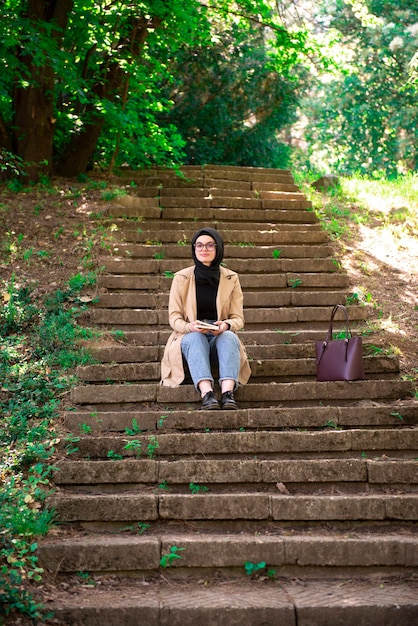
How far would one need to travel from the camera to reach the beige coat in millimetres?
5473

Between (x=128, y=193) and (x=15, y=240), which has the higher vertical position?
(x=128, y=193)

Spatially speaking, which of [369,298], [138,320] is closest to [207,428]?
[138,320]

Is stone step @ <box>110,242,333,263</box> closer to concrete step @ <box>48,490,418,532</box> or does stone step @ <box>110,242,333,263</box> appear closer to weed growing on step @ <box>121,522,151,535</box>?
concrete step @ <box>48,490,418,532</box>

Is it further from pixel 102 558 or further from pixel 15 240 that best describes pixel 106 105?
pixel 102 558

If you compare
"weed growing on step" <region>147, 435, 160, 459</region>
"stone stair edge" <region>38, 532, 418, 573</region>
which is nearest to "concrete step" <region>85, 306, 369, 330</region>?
"weed growing on step" <region>147, 435, 160, 459</region>

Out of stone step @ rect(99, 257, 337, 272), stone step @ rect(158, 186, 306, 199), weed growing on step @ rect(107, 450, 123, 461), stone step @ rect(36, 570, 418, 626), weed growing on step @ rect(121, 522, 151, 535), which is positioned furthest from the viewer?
stone step @ rect(158, 186, 306, 199)

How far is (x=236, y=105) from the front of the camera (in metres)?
14.0

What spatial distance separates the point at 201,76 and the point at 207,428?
33.4ft

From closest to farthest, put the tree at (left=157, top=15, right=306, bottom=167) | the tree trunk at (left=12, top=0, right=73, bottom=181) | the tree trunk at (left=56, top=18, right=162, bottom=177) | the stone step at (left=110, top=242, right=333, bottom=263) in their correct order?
1. the stone step at (left=110, top=242, right=333, bottom=263)
2. the tree trunk at (left=12, top=0, right=73, bottom=181)
3. the tree trunk at (left=56, top=18, right=162, bottom=177)
4. the tree at (left=157, top=15, right=306, bottom=167)

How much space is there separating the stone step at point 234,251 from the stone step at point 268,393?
2.67m

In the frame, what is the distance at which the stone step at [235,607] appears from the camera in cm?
349

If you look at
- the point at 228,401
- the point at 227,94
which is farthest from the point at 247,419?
the point at 227,94

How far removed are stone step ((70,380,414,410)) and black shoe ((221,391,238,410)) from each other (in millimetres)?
278

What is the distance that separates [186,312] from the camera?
18.8 ft
